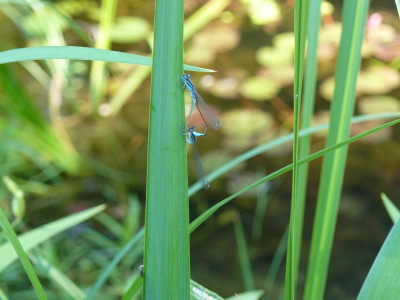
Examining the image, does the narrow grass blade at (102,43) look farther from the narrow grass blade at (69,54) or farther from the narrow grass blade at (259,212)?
the narrow grass blade at (69,54)

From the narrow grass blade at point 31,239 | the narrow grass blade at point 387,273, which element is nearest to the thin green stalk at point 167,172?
the narrow grass blade at point 387,273

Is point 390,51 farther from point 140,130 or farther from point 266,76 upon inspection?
point 140,130

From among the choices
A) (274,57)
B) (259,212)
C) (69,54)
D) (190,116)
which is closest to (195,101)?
(190,116)

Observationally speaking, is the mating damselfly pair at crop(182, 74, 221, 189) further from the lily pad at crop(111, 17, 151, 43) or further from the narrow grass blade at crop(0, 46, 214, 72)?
the lily pad at crop(111, 17, 151, 43)

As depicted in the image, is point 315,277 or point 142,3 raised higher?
point 142,3

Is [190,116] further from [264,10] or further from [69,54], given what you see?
[264,10]

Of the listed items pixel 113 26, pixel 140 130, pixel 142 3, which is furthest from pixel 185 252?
pixel 142 3
